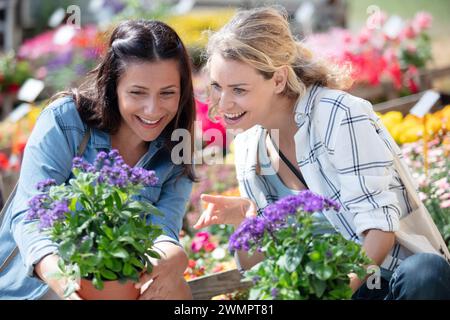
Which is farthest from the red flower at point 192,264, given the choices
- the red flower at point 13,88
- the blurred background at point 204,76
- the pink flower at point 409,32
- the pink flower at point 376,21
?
the red flower at point 13,88

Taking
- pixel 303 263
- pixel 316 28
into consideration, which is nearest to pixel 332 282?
pixel 303 263

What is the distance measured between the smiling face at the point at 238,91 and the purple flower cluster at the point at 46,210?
63 centimetres

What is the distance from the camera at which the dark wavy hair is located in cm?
231

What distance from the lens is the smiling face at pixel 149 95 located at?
89.6 inches

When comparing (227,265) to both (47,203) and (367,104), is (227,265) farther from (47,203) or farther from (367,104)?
(47,203)

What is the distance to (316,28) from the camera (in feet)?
28.6

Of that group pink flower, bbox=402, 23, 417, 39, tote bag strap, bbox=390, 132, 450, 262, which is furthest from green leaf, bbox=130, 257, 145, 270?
pink flower, bbox=402, 23, 417, 39

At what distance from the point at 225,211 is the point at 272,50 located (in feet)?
1.55

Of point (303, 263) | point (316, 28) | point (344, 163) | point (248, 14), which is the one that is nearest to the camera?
point (303, 263)

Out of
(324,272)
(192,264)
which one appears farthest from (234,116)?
(192,264)

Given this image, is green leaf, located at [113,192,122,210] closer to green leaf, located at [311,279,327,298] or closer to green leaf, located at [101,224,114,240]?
green leaf, located at [101,224,114,240]

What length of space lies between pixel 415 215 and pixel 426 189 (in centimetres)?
88

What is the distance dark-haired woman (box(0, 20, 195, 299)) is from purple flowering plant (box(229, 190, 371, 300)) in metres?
0.44

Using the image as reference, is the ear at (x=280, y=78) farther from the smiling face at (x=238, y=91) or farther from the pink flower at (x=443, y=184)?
the pink flower at (x=443, y=184)
